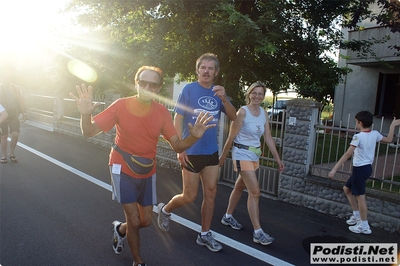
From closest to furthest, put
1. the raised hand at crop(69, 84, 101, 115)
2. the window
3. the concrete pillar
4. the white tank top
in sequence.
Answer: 1. the raised hand at crop(69, 84, 101, 115)
2. the white tank top
3. the concrete pillar
4. the window

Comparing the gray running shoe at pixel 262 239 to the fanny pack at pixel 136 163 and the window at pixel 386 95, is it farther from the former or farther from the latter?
the window at pixel 386 95

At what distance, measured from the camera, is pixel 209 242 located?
364 centimetres

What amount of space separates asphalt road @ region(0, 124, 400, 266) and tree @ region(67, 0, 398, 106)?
10.9 ft

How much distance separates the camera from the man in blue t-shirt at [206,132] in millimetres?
3500

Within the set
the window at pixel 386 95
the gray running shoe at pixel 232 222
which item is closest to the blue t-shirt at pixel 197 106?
the gray running shoe at pixel 232 222

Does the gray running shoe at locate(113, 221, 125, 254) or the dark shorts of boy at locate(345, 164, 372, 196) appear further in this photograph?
the dark shorts of boy at locate(345, 164, 372, 196)

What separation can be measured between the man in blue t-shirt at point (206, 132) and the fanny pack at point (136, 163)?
58 centimetres

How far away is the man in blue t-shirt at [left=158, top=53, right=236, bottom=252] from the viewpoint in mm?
3500

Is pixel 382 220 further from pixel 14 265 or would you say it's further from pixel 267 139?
pixel 14 265

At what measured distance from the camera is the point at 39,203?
15.9 feet

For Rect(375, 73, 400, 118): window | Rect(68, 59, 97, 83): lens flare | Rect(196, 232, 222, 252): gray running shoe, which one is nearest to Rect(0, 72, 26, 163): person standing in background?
Rect(196, 232, 222, 252): gray running shoe

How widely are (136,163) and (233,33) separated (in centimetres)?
496

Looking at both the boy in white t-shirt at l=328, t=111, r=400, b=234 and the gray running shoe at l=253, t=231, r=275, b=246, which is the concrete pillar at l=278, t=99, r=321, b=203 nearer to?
the boy in white t-shirt at l=328, t=111, r=400, b=234

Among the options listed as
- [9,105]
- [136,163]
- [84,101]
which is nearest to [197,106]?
[136,163]
